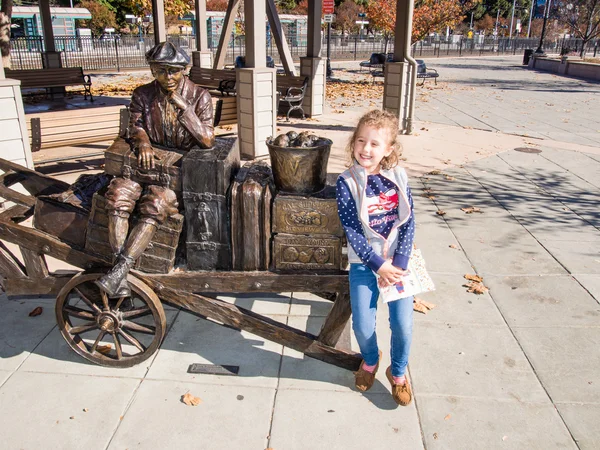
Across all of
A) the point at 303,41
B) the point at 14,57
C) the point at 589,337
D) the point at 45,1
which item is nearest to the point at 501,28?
the point at 303,41

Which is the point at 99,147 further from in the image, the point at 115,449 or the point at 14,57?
the point at 14,57

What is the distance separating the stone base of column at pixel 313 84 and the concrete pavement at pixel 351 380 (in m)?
8.42

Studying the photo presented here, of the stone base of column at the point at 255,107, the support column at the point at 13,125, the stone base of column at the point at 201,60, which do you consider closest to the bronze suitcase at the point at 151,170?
the support column at the point at 13,125

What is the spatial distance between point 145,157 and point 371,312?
1.69 metres

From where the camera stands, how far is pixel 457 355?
146 inches

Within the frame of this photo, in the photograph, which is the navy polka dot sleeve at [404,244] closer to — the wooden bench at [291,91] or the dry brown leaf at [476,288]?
the dry brown leaf at [476,288]

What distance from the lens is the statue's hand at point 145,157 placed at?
3.25 meters

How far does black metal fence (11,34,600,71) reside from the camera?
90.6 ft

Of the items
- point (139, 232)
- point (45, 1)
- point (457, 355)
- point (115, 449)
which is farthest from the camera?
point (45, 1)

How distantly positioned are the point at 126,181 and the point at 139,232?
369 mm

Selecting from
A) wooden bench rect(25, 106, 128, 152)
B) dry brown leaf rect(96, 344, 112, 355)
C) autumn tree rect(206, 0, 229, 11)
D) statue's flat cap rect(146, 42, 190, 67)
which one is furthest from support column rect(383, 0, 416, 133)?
autumn tree rect(206, 0, 229, 11)

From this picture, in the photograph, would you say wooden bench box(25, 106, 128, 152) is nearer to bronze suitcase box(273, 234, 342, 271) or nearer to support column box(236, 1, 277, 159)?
support column box(236, 1, 277, 159)

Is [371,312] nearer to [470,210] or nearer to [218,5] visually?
[470,210]

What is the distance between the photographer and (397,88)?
10938mm
